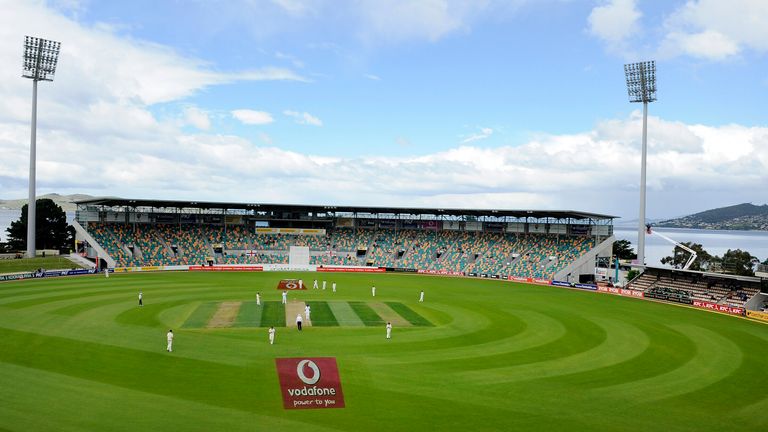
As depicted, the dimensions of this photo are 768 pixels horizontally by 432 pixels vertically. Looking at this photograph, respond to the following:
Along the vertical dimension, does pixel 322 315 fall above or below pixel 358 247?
below

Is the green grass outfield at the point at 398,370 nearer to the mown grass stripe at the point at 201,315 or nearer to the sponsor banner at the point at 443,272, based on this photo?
the mown grass stripe at the point at 201,315

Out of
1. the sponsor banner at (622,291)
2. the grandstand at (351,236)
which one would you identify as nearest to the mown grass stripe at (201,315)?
the grandstand at (351,236)

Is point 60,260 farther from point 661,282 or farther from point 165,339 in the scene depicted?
point 661,282

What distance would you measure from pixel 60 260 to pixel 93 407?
52.5m

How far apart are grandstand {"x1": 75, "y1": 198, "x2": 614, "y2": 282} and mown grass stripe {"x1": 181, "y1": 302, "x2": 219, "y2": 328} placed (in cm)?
3258

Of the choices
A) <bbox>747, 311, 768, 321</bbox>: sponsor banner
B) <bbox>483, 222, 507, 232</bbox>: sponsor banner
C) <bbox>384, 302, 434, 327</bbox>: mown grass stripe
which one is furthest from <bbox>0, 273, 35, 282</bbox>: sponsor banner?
<bbox>747, 311, 768, 321</bbox>: sponsor banner

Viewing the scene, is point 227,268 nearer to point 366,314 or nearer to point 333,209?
point 333,209

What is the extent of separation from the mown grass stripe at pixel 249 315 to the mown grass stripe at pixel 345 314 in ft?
16.5

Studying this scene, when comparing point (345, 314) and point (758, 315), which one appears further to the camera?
point (758, 315)

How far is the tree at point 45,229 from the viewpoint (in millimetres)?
79188

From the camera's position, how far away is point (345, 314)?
34.4 m

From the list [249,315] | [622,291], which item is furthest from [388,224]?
[249,315]

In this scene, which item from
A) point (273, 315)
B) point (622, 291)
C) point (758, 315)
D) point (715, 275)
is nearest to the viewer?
point (273, 315)

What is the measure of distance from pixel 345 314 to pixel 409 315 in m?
4.42
